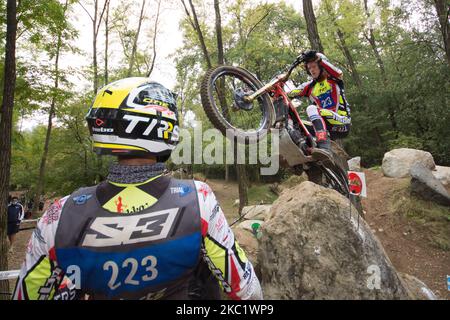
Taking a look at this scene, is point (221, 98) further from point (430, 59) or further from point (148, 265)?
point (430, 59)

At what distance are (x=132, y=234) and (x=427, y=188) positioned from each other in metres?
9.04

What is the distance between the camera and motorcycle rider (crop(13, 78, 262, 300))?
129 centimetres

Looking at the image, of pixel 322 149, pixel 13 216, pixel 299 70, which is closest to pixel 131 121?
pixel 322 149

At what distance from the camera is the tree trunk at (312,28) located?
261 inches

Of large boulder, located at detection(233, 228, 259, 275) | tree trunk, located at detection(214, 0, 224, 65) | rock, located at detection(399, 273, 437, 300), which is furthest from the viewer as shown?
tree trunk, located at detection(214, 0, 224, 65)

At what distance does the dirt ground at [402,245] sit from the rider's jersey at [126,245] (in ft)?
19.8

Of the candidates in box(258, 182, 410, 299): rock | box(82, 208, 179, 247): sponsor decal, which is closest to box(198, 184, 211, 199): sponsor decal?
box(82, 208, 179, 247): sponsor decal

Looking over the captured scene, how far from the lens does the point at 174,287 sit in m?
1.39

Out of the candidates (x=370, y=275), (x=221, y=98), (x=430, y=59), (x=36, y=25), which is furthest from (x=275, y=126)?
(x=430, y=59)

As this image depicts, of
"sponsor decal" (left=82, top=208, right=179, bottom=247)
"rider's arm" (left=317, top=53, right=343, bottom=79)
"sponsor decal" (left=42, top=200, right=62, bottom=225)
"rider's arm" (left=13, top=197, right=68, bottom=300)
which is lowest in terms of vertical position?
"rider's arm" (left=13, top=197, right=68, bottom=300)

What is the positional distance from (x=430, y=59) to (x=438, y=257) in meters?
9.08

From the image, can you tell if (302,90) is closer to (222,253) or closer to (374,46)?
(222,253)

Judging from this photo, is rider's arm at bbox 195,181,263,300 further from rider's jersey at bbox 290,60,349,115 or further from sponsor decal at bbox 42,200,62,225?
rider's jersey at bbox 290,60,349,115
